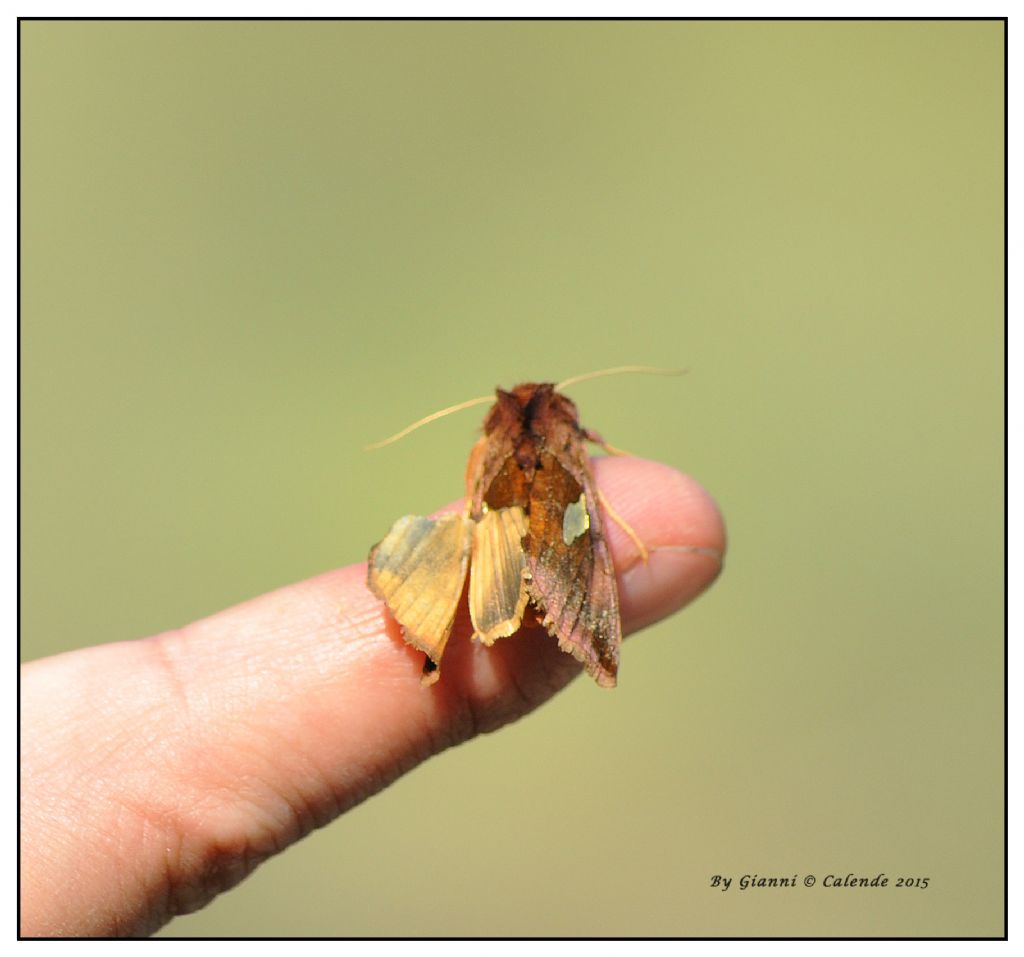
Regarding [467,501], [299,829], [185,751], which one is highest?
[467,501]

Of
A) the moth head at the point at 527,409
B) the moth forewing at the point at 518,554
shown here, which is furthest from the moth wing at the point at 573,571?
the moth head at the point at 527,409

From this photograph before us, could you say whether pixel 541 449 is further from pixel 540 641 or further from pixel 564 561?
pixel 540 641

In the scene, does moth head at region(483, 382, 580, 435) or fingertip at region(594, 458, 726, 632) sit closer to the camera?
moth head at region(483, 382, 580, 435)

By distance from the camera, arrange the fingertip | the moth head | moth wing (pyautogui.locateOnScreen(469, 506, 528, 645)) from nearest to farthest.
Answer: moth wing (pyautogui.locateOnScreen(469, 506, 528, 645)), the moth head, the fingertip

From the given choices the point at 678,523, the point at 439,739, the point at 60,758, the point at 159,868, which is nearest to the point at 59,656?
the point at 60,758

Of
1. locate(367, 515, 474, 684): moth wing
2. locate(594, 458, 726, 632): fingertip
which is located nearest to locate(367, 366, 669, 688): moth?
locate(367, 515, 474, 684): moth wing

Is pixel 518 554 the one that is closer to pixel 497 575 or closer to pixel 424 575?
pixel 497 575

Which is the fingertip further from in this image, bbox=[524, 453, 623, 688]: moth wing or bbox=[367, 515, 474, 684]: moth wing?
bbox=[367, 515, 474, 684]: moth wing

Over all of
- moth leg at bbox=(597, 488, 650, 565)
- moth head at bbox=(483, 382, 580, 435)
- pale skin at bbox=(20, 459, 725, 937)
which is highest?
moth head at bbox=(483, 382, 580, 435)
